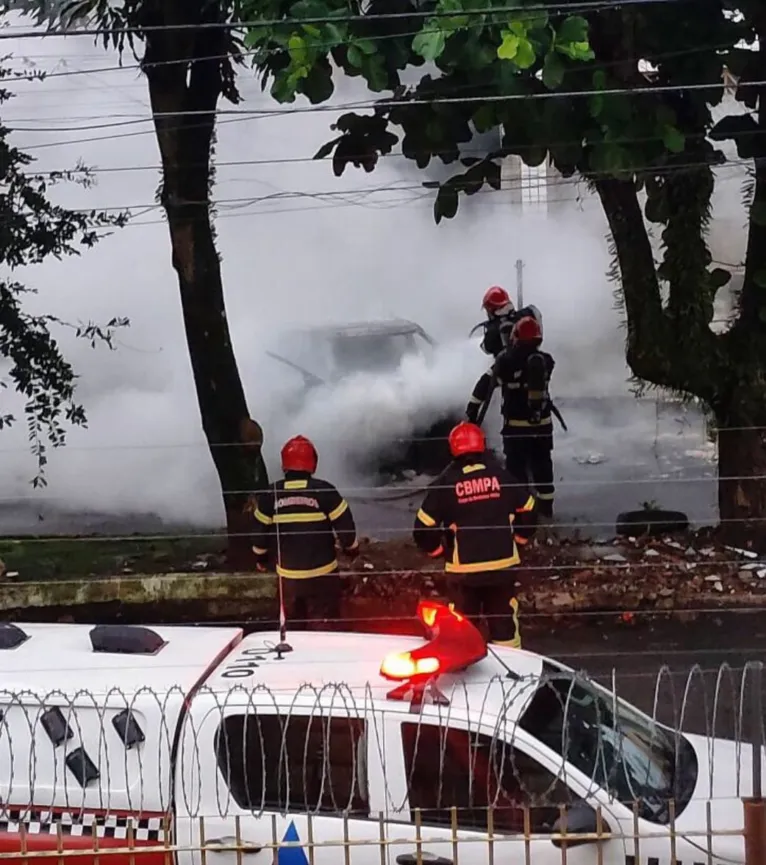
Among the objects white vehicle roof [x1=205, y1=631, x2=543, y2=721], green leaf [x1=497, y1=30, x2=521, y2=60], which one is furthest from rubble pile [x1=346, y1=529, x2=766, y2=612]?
green leaf [x1=497, y1=30, x2=521, y2=60]

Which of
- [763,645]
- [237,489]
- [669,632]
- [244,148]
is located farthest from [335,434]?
[763,645]

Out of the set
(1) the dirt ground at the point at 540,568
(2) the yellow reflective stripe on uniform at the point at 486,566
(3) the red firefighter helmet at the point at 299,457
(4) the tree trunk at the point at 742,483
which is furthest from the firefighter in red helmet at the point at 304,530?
(4) the tree trunk at the point at 742,483

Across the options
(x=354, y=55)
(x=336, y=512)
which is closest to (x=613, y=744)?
(x=336, y=512)

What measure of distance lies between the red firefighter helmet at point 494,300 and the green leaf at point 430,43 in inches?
91.6

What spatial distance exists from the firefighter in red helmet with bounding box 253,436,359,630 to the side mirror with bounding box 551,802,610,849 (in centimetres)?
248

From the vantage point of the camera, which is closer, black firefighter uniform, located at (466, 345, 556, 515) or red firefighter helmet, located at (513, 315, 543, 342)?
red firefighter helmet, located at (513, 315, 543, 342)

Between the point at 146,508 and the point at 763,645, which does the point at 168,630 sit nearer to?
the point at 146,508

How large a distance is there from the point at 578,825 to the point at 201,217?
4.50m

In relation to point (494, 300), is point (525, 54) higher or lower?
higher

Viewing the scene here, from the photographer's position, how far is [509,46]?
15.7ft

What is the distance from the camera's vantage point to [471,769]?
3.53 m

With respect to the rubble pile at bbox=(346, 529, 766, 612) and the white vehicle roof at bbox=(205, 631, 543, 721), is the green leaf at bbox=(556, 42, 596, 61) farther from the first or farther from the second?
the rubble pile at bbox=(346, 529, 766, 612)

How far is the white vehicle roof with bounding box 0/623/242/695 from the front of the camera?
3785mm

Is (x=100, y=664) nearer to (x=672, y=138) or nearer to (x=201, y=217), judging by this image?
(x=201, y=217)
